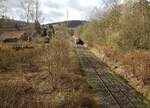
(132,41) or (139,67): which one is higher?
(132,41)

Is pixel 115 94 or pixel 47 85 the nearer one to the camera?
pixel 115 94

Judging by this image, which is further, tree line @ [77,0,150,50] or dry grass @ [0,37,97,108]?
tree line @ [77,0,150,50]

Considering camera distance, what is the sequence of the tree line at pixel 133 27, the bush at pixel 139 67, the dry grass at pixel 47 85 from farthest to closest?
the tree line at pixel 133 27 → the bush at pixel 139 67 → the dry grass at pixel 47 85

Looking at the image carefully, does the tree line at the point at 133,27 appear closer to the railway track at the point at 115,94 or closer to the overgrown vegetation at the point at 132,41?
the overgrown vegetation at the point at 132,41

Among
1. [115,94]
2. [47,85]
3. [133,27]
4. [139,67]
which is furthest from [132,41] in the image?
→ [47,85]

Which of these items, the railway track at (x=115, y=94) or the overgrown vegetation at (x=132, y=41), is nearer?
the railway track at (x=115, y=94)

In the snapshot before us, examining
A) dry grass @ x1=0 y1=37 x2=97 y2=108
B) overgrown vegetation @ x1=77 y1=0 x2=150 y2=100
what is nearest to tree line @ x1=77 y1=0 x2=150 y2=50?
overgrown vegetation @ x1=77 y1=0 x2=150 y2=100

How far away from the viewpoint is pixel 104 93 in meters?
24.1

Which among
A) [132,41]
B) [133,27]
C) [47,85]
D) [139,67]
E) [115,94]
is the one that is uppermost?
[133,27]

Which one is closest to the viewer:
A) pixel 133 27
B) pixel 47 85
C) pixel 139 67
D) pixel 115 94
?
pixel 115 94

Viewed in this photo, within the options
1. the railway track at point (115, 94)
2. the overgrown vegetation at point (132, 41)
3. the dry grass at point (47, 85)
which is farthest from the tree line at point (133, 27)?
the dry grass at point (47, 85)

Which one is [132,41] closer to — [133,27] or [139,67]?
[133,27]

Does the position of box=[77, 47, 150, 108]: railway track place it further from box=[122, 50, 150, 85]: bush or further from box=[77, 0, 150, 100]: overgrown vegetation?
box=[77, 0, 150, 100]: overgrown vegetation

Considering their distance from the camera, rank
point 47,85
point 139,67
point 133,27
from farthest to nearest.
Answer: point 133,27 → point 139,67 → point 47,85
